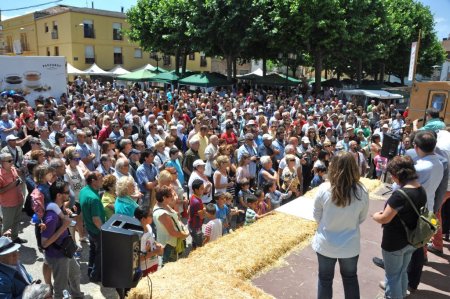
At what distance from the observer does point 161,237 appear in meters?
4.75

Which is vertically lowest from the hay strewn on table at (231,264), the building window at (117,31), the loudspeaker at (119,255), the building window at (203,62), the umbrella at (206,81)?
the hay strewn on table at (231,264)

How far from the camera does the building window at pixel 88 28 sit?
40.1 metres

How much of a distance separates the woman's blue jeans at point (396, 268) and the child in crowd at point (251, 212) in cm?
214

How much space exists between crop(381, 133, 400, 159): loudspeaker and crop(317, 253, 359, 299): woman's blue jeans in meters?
5.07

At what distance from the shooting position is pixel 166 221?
15.1 feet

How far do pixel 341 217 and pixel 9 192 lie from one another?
17.1 feet

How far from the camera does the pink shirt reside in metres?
5.69

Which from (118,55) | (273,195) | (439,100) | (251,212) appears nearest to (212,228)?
(251,212)

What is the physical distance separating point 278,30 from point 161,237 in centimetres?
2089

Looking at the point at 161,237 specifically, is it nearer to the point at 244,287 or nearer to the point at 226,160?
the point at 244,287

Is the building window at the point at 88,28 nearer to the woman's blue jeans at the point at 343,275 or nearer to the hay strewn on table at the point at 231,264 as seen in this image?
the hay strewn on table at the point at 231,264

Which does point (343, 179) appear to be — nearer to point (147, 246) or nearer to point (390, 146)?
point (147, 246)

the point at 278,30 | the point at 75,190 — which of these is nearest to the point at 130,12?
the point at 278,30

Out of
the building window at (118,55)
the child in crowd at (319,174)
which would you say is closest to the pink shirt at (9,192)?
the child in crowd at (319,174)
